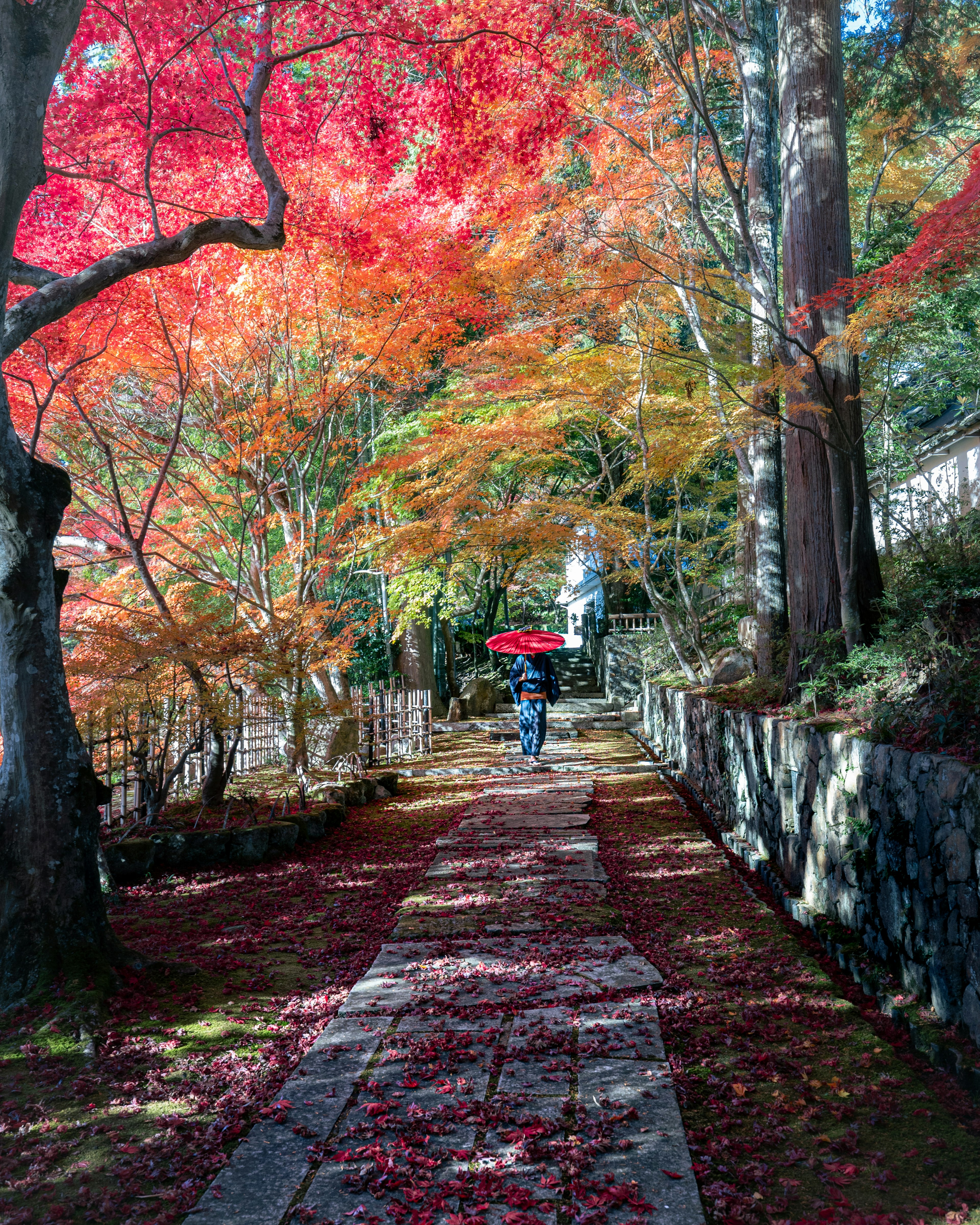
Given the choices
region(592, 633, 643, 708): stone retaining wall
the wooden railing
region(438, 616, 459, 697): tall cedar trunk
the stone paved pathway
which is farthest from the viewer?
the wooden railing

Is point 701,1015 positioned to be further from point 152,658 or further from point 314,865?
point 152,658

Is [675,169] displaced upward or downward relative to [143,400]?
→ upward

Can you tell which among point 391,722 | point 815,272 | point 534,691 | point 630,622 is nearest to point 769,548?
point 815,272

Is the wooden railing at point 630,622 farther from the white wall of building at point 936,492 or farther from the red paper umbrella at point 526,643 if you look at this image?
the red paper umbrella at point 526,643

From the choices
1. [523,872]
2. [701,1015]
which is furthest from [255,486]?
[701,1015]

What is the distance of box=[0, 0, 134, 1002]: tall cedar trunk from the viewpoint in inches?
151

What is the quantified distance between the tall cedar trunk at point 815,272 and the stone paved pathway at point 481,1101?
3.26m

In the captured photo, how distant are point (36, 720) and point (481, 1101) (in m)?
2.57

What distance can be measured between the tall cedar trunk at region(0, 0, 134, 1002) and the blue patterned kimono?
8.54m

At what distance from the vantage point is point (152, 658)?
7.09 m

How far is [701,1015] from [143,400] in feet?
31.0

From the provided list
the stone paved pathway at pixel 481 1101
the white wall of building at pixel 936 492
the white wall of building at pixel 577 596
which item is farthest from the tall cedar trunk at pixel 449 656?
the stone paved pathway at pixel 481 1101

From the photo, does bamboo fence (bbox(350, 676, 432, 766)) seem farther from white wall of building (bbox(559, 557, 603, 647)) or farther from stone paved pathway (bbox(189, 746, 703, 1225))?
white wall of building (bbox(559, 557, 603, 647))

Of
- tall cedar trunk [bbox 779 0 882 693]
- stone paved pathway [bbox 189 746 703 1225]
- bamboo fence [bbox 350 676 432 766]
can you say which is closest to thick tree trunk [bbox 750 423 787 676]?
tall cedar trunk [bbox 779 0 882 693]
